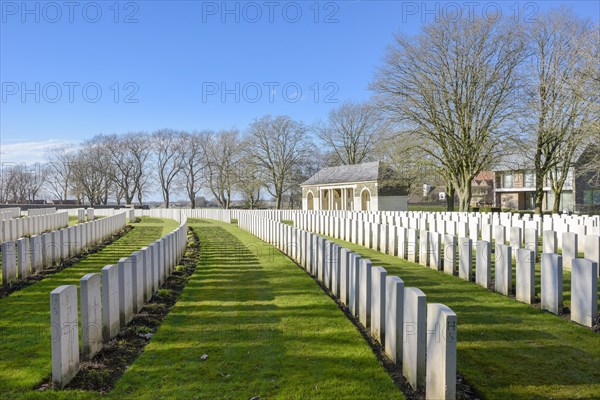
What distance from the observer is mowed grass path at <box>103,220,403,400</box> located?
12.2 ft

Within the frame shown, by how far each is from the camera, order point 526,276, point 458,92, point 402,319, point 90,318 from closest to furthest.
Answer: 1. point 402,319
2. point 90,318
3. point 526,276
4. point 458,92

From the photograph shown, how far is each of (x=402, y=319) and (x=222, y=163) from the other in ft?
195

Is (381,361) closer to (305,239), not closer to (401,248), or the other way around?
(305,239)

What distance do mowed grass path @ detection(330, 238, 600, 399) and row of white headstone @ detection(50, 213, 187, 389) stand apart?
368 cm

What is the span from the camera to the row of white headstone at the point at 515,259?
561cm

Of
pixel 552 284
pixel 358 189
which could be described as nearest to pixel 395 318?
pixel 552 284

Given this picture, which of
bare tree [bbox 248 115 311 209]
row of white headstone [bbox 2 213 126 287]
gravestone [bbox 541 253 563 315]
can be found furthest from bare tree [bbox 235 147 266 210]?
gravestone [bbox 541 253 563 315]

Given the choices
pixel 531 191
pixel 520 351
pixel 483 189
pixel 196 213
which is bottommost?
pixel 520 351

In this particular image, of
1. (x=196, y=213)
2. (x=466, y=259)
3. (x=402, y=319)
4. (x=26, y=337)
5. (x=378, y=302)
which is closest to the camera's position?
(x=402, y=319)

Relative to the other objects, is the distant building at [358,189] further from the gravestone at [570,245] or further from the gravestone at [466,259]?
the gravestone at [466,259]

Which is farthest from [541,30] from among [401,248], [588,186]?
[401,248]

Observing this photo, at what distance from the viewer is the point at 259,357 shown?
4.43 metres

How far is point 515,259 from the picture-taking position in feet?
28.5

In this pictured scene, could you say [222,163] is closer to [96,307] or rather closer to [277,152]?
[277,152]
